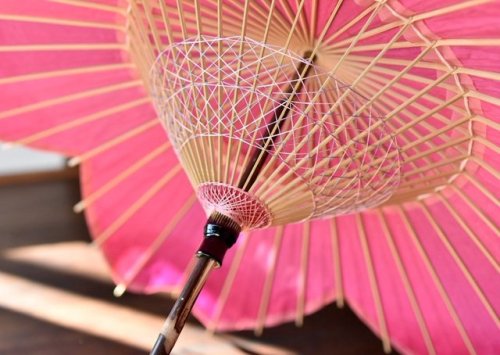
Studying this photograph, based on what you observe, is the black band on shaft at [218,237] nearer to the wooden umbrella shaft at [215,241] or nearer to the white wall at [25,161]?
the wooden umbrella shaft at [215,241]

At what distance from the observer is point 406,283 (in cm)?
120

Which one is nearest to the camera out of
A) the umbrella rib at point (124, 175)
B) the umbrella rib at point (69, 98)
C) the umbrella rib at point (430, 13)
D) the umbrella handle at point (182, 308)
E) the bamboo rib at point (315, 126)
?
the umbrella rib at point (430, 13)

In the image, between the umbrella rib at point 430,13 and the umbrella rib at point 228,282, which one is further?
the umbrella rib at point 228,282

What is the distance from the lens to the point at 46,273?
4.90 feet

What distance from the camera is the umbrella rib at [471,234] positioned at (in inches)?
40.4

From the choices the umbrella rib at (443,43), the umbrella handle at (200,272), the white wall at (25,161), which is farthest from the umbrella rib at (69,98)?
the white wall at (25,161)

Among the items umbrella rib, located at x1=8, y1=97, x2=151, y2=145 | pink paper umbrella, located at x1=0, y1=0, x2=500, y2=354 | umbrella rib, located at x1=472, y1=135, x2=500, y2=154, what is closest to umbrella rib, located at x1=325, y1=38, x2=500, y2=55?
pink paper umbrella, located at x1=0, y1=0, x2=500, y2=354

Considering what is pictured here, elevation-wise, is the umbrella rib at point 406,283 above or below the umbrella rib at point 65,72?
below

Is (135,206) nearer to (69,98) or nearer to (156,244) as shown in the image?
(156,244)

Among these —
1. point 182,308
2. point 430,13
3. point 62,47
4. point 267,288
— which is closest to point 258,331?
point 267,288

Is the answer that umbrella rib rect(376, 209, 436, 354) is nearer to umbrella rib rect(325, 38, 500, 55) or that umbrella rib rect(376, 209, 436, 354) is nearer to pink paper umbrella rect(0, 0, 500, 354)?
pink paper umbrella rect(0, 0, 500, 354)

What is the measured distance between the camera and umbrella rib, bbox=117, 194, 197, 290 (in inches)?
53.1

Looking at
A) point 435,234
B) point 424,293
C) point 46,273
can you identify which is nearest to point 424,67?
point 435,234

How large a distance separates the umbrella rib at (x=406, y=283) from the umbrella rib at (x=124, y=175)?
1.45 ft
